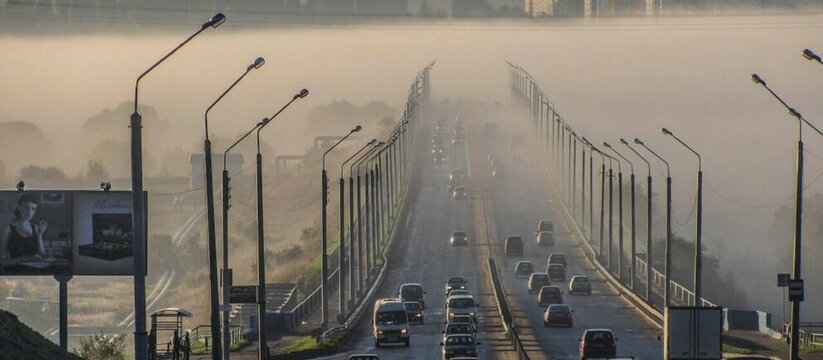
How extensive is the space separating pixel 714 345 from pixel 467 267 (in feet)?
296

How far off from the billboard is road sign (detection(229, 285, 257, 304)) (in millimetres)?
4316

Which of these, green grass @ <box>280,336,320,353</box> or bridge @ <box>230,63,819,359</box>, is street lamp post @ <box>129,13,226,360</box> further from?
green grass @ <box>280,336,320,353</box>

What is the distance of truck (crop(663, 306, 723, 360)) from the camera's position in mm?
64562

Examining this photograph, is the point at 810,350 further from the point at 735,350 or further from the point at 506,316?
the point at 506,316

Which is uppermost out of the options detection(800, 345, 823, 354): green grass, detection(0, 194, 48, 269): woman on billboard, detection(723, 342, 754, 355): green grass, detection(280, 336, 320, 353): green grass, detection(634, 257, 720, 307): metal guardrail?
detection(0, 194, 48, 269): woman on billboard

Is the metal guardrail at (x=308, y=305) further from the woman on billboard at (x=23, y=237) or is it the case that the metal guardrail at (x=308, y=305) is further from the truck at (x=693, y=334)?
the truck at (x=693, y=334)

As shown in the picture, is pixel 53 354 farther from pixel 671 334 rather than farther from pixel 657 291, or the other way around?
pixel 657 291

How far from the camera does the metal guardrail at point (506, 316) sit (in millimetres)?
75900

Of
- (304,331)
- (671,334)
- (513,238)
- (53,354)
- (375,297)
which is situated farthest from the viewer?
(513,238)

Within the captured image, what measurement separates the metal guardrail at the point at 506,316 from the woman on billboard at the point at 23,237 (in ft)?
58.7

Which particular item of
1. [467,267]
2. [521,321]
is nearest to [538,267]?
[467,267]

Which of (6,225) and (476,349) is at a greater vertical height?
(6,225)

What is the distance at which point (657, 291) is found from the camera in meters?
143

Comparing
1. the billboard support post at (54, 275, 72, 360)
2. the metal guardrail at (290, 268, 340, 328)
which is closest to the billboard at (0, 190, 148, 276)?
the billboard support post at (54, 275, 72, 360)
